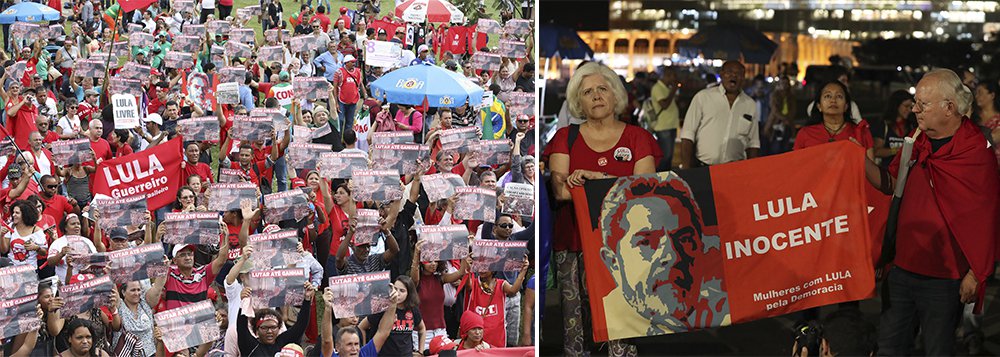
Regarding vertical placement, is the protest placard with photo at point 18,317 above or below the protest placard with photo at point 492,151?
below

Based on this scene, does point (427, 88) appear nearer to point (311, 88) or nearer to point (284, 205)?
point (311, 88)

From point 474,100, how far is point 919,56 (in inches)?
986

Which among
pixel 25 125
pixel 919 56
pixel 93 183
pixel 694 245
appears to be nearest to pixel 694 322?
pixel 694 245

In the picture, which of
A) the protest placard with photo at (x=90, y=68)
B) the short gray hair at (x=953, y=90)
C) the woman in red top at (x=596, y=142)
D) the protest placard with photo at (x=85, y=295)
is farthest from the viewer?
the protest placard with photo at (x=90, y=68)

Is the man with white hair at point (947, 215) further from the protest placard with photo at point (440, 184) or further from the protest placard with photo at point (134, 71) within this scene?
the protest placard with photo at point (134, 71)

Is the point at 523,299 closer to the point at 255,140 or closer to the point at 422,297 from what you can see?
the point at 422,297

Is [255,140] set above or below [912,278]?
above

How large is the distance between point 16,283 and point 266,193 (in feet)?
4.41

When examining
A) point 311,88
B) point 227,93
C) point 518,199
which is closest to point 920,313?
point 518,199

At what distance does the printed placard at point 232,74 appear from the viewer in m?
6.73

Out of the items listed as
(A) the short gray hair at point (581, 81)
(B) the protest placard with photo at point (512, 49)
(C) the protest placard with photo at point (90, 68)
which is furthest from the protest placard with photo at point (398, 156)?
(C) the protest placard with photo at point (90, 68)

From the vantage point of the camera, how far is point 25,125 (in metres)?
6.57

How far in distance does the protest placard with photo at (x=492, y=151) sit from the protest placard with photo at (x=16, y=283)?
2393 millimetres

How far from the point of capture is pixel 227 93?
6.66m
